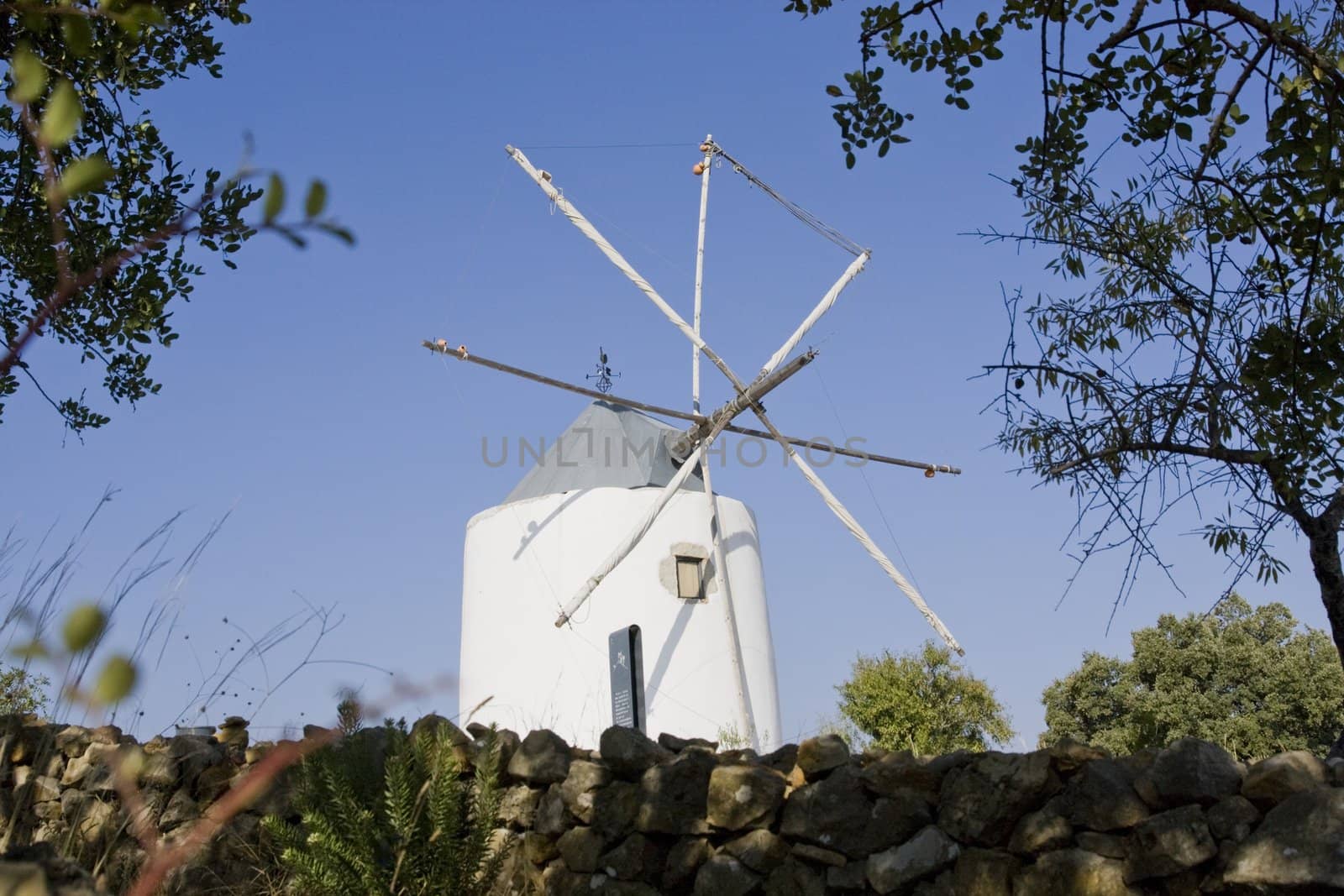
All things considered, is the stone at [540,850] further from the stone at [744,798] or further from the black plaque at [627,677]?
the black plaque at [627,677]

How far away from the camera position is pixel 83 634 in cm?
58

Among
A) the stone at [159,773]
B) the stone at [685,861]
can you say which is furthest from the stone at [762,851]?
the stone at [159,773]

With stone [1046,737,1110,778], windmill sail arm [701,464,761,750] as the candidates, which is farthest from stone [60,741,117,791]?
windmill sail arm [701,464,761,750]

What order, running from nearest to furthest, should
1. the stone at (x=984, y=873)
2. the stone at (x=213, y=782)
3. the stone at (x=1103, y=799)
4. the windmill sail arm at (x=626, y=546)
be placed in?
the stone at (x=1103, y=799) → the stone at (x=984, y=873) → the stone at (x=213, y=782) → the windmill sail arm at (x=626, y=546)

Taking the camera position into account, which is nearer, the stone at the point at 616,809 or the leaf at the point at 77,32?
the leaf at the point at 77,32

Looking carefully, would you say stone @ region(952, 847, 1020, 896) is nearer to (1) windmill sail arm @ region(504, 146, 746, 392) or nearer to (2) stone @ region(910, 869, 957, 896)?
(2) stone @ region(910, 869, 957, 896)

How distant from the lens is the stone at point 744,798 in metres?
3.79

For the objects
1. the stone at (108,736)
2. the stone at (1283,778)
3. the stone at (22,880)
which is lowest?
the stone at (22,880)

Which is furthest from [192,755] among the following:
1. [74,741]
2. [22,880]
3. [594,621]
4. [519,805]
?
[594,621]

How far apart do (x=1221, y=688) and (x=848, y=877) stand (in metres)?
14.1

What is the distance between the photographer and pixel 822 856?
11.8 feet

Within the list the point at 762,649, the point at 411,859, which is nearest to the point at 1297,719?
the point at 762,649

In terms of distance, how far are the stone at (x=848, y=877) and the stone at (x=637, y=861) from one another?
643mm

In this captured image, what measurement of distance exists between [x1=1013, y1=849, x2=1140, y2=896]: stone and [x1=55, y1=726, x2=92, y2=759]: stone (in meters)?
3.92
